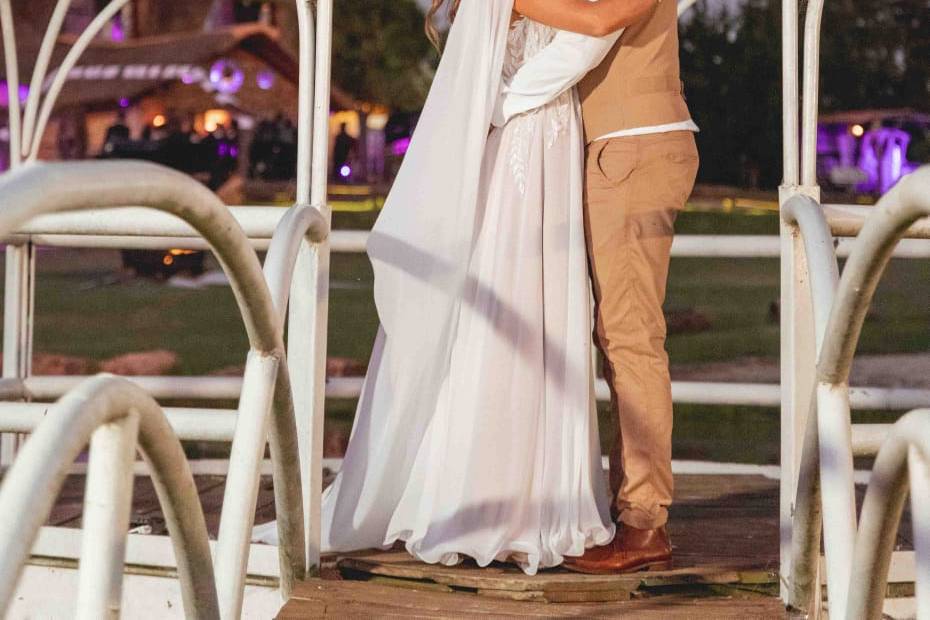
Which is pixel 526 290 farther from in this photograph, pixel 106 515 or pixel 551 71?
pixel 106 515

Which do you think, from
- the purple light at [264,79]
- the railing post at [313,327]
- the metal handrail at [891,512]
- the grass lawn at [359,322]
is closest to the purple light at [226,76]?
the purple light at [264,79]

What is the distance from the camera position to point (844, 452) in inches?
96.6

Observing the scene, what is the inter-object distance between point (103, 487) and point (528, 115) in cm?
213

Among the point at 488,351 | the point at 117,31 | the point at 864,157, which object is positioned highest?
the point at 117,31

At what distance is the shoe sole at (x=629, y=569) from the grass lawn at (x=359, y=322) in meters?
4.90

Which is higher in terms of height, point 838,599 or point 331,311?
point 838,599

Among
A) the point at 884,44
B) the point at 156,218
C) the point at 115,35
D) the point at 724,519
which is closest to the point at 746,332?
the point at 724,519

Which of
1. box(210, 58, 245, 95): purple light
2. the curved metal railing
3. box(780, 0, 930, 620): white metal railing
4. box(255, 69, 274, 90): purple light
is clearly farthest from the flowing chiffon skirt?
box(255, 69, 274, 90): purple light

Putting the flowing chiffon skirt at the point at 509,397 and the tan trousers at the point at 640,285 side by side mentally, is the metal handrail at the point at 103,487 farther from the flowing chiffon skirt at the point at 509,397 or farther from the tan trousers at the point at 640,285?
the tan trousers at the point at 640,285

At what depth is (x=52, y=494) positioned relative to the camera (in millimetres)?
1428

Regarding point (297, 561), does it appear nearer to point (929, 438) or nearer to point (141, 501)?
point (141, 501)

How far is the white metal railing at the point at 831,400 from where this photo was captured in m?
1.85

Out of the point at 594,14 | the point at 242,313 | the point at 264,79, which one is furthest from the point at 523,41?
the point at 264,79

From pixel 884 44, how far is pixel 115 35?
23.1 metres
